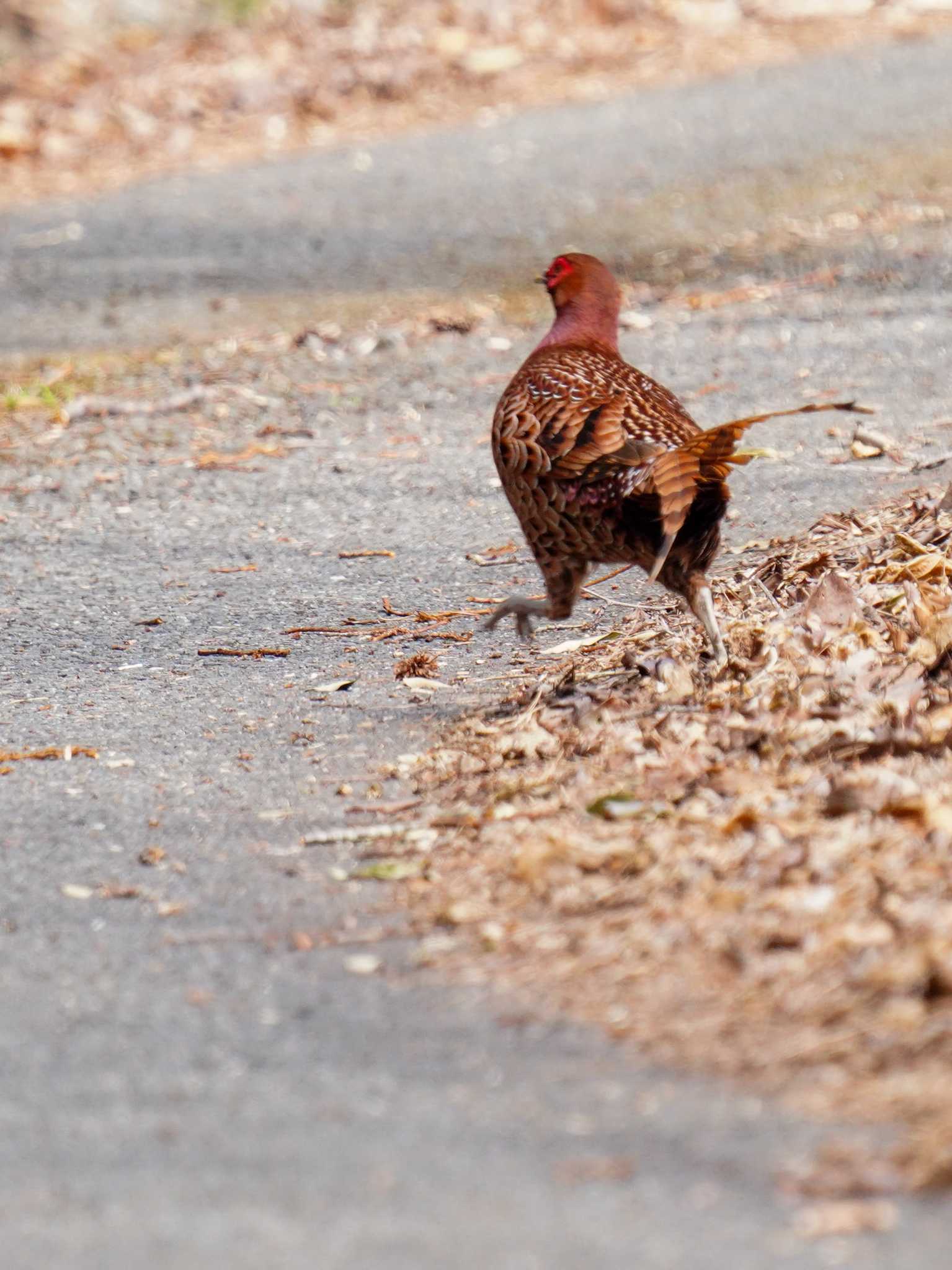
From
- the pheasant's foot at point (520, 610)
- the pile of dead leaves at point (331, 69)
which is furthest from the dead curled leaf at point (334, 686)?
the pile of dead leaves at point (331, 69)

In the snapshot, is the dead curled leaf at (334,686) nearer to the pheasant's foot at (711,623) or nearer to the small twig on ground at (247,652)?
the small twig on ground at (247,652)

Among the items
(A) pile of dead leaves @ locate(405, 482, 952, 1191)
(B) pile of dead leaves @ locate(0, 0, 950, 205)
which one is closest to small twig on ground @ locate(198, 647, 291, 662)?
(A) pile of dead leaves @ locate(405, 482, 952, 1191)

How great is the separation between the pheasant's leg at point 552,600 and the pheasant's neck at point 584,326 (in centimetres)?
87

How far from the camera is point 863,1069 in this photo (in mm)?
2664

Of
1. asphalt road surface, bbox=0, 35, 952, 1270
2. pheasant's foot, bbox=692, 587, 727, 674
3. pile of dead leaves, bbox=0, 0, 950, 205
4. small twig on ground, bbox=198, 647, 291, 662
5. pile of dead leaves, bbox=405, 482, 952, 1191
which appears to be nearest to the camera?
asphalt road surface, bbox=0, 35, 952, 1270

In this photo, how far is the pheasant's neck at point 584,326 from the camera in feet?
17.8

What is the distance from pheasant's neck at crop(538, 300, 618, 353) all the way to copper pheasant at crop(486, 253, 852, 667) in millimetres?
244

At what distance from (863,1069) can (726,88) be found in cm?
1206

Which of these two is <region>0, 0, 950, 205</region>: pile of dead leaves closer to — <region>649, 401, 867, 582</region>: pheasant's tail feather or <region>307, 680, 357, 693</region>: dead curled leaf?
<region>307, 680, 357, 693</region>: dead curled leaf

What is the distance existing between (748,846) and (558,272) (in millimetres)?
2792

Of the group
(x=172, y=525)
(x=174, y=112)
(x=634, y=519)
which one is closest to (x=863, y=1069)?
(x=634, y=519)

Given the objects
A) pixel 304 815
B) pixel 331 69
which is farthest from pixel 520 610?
pixel 331 69

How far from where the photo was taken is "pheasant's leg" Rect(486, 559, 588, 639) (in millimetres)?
4953

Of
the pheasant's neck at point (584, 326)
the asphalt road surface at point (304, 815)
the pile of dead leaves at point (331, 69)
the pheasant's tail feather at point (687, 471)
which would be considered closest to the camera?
the asphalt road surface at point (304, 815)
